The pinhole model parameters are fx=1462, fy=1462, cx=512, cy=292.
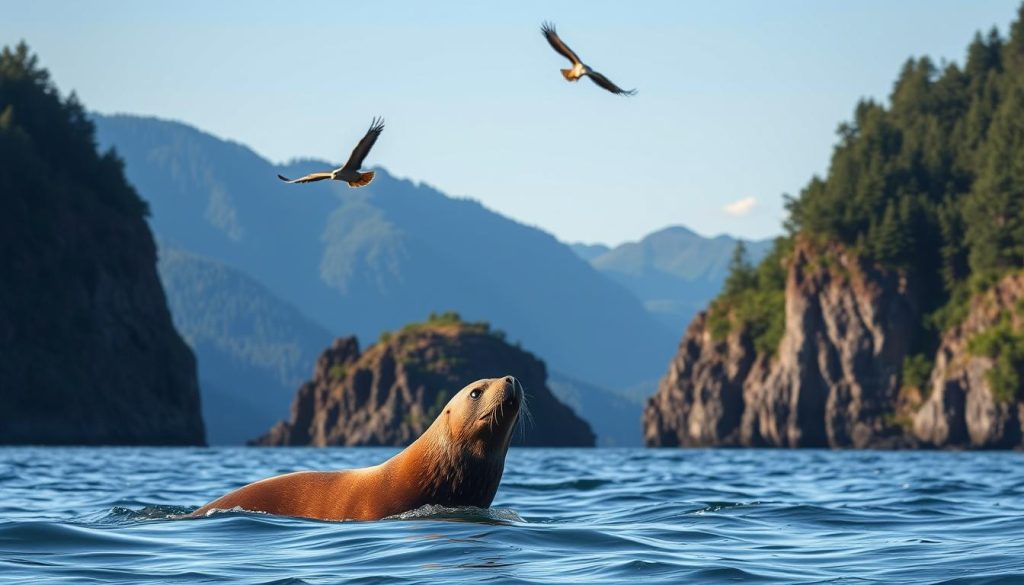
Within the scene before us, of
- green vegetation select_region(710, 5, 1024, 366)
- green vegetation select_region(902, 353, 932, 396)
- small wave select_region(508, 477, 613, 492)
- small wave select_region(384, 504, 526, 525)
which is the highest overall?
green vegetation select_region(710, 5, 1024, 366)

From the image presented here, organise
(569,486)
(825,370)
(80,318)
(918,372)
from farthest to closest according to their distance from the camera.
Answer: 1. (825,370)
2. (918,372)
3. (80,318)
4. (569,486)

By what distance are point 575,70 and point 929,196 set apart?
140 metres

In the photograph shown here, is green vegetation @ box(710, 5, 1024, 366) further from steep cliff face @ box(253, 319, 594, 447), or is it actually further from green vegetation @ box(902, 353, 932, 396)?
steep cliff face @ box(253, 319, 594, 447)

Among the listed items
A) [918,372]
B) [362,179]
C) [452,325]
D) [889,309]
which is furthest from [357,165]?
[452,325]

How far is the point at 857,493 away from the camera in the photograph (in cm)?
2709

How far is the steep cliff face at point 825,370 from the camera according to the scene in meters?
135

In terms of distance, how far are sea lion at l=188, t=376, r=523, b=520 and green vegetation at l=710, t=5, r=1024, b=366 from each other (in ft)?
361

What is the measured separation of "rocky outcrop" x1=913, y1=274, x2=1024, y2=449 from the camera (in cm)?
11806

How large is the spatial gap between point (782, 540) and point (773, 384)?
129 meters

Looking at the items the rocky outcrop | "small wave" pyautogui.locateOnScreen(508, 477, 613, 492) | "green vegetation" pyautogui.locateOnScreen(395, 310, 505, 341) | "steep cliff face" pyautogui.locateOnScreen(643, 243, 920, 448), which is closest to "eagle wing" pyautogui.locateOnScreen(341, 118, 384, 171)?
"small wave" pyautogui.locateOnScreen(508, 477, 613, 492)

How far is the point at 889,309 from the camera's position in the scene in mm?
136250

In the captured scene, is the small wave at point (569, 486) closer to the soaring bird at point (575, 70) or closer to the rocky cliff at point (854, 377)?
the soaring bird at point (575, 70)

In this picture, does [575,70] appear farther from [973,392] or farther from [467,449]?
[973,392]

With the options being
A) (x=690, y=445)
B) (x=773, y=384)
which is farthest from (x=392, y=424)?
(x=773, y=384)
